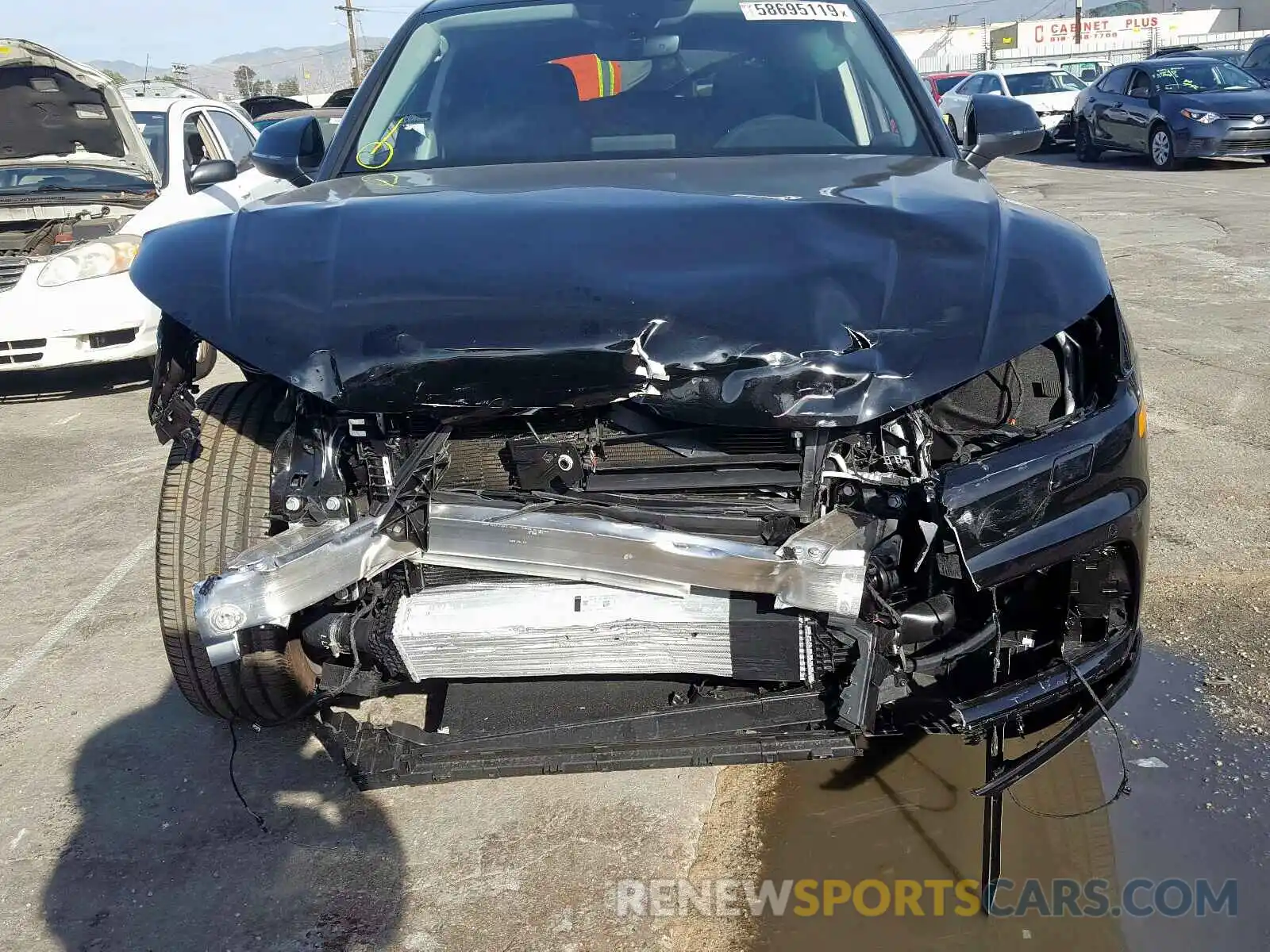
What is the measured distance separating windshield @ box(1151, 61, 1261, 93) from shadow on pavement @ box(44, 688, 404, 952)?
15.2 meters

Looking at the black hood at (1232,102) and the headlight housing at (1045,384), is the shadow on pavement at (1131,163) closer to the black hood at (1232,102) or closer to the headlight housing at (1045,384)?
the black hood at (1232,102)

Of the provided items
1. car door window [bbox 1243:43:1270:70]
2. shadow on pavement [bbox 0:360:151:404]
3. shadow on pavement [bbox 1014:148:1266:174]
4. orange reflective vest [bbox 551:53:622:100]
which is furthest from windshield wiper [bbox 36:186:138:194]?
car door window [bbox 1243:43:1270:70]

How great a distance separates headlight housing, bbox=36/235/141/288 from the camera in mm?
6359

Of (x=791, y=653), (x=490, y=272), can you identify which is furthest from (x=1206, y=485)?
(x=490, y=272)

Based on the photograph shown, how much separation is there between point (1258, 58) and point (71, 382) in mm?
17169

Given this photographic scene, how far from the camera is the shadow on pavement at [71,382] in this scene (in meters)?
6.87

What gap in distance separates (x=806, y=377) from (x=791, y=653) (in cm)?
53

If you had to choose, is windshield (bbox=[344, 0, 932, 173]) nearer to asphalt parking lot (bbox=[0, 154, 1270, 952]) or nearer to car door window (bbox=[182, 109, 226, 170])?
asphalt parking lot (bbox=[0, 154, 1270, 952])

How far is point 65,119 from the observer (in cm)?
782

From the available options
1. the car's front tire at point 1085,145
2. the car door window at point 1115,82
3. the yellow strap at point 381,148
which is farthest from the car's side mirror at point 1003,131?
the car's front tire at point 1085,145

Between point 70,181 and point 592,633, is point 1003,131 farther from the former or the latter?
point 70,181

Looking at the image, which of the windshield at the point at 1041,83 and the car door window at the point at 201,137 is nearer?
the car door window at the point at 201,137

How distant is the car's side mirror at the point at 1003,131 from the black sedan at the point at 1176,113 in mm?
12274

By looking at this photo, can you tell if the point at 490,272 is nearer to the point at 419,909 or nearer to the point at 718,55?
the point at 419,909
